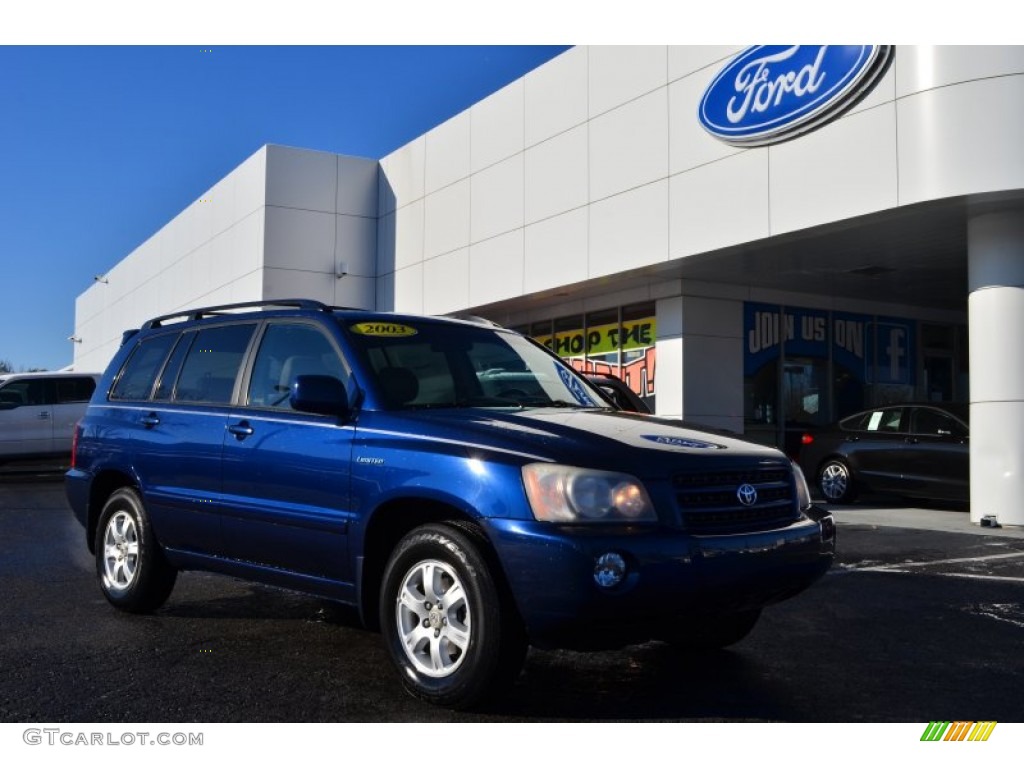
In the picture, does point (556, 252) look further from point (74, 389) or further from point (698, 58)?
point (74, 389)

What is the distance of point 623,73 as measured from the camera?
51.9ft

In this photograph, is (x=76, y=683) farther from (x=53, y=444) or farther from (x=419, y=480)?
(x=53, y=444)

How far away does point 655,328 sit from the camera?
17.2 meters

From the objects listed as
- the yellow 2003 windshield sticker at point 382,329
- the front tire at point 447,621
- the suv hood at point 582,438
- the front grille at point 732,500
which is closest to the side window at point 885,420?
the suv hood at point 582,438

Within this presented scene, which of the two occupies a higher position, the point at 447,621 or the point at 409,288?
the point at 409,288

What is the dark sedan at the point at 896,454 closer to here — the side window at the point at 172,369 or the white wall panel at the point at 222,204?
the side window at the point at 172,369

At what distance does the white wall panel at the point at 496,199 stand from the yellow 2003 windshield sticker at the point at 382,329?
13.1 metres

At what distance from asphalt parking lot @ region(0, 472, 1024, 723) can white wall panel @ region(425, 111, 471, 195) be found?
13876mm

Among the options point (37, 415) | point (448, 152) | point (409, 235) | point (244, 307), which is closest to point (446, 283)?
point (409, 235)

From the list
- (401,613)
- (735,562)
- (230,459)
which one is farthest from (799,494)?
(230,459)

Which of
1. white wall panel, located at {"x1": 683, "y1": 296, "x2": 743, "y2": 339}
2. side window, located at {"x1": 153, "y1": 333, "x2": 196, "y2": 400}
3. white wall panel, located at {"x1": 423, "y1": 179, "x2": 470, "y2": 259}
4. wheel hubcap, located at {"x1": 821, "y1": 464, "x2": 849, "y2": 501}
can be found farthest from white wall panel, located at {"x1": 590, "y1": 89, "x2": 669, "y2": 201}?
side window, located at {"x1": 153, "y1": 333, "x2": 196, "y2": 400}

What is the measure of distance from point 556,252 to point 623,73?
3.15 m

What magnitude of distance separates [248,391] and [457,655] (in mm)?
2083
